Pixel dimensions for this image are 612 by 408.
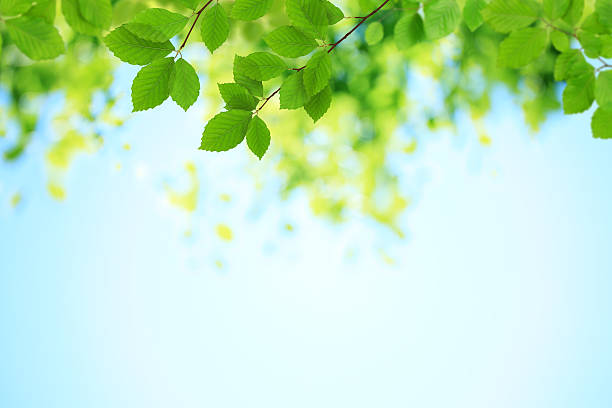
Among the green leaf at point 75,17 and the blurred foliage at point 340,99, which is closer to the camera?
the green leaf at point 75,17

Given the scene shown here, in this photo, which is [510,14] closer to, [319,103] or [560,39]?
[560,39]

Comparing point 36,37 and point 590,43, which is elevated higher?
point 590,43

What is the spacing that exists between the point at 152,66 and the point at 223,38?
0.06m

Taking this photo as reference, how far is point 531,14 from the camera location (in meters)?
0.45

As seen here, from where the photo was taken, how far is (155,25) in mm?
353

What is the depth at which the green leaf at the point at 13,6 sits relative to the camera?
1.20 ft

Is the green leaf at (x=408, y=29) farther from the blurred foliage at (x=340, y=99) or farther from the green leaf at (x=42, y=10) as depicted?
the blurred foliage at (x=340, y=99)

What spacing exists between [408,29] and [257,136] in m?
0.28

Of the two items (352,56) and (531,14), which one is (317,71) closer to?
(531,14)

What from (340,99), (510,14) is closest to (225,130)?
(510,14)

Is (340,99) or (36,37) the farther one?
(340,99)

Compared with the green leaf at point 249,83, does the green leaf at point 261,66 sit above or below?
above

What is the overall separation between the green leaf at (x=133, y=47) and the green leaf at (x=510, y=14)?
28 cm

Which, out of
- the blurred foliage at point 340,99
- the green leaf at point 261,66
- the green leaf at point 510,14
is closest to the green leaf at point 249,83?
the green leaf at point 261,66
